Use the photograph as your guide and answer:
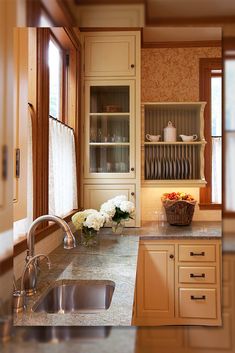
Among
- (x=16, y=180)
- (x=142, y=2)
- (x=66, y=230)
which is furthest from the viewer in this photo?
(x=66, y=230)

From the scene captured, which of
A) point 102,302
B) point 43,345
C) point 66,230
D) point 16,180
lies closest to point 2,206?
point 43,345

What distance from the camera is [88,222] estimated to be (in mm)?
1553

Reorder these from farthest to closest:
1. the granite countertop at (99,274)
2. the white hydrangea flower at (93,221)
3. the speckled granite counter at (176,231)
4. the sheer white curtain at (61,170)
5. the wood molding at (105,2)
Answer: the speckled granite counter at (176,231) → the sheer white curtain at (61,170) → the white hydrangea flower at (93,221) → the granite countertop at (99,274) → the wood molding at (105,2)

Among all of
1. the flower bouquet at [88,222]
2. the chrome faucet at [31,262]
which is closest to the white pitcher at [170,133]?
the flower bouquet at [88,222]

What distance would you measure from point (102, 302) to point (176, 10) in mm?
1043

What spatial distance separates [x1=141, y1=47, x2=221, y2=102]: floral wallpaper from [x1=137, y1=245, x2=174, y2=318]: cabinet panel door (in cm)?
111

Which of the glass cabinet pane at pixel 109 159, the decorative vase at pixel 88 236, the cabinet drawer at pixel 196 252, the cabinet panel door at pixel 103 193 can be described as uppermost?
the glass cabinet pane at pixel 109 159

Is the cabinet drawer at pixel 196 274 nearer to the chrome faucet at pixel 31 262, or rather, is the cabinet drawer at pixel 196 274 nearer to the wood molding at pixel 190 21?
the chrome faucet at pixel 31 262

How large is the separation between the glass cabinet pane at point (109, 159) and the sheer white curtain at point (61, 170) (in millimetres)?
197

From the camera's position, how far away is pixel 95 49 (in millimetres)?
2258

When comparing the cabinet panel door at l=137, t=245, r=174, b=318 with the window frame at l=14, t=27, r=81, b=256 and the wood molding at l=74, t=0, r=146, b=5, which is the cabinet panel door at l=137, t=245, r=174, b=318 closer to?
the window frame at l=14, t=27, r=81, b=256

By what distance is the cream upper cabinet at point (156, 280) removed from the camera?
2012 mm

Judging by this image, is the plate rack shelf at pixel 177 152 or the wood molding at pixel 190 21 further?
the plate rack shelf at pixel 177 152

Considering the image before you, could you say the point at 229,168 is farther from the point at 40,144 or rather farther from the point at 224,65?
the point at 40,144
